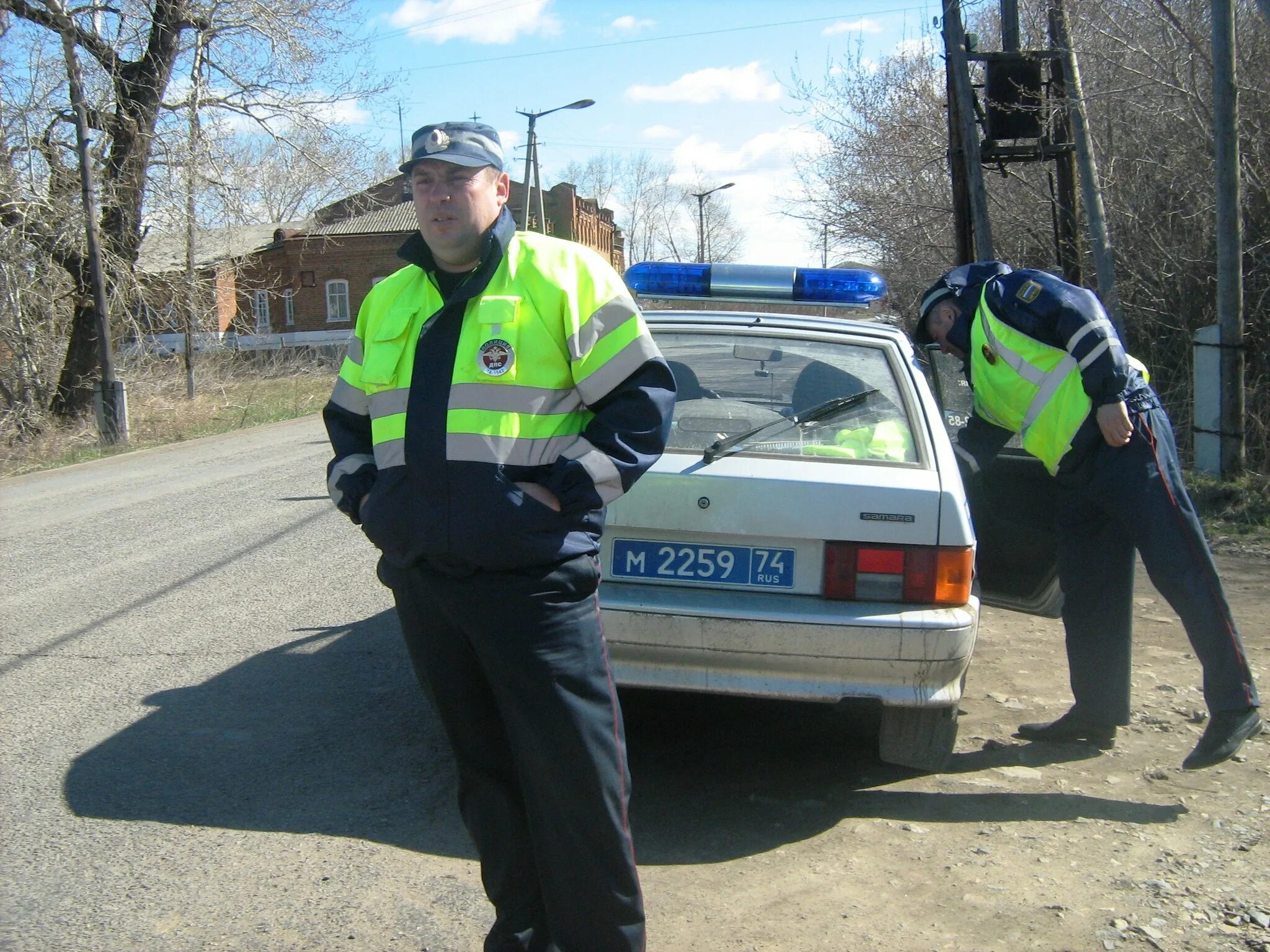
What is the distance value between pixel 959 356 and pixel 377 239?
2014 inches

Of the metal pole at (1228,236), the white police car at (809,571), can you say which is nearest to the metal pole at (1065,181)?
the metal pole at (1228,236)

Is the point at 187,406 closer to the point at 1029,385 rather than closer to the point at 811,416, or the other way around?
the point at 811,416

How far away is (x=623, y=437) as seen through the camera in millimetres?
2422

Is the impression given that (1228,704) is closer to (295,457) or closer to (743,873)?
(743,873)

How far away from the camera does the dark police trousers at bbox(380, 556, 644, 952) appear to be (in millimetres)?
2416

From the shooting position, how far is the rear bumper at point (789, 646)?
144 inches

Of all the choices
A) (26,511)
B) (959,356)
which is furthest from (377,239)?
(959,356)

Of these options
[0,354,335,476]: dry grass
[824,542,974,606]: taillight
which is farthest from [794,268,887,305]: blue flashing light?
[0,354,335,476]: dry grass

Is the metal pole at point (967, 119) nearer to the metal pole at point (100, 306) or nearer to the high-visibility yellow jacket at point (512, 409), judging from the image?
the high-visibility yellow jacket at point (512, 409)

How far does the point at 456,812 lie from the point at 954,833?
1.57 m

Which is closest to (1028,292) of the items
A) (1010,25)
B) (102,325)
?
(1010,25)

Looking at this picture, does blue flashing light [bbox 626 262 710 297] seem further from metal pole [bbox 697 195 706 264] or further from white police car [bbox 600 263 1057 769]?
metal pole [bbox 697 195 706 264]

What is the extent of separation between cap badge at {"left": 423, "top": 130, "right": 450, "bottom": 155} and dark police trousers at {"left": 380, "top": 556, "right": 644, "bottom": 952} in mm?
875

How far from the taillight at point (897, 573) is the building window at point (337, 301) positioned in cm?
5364
